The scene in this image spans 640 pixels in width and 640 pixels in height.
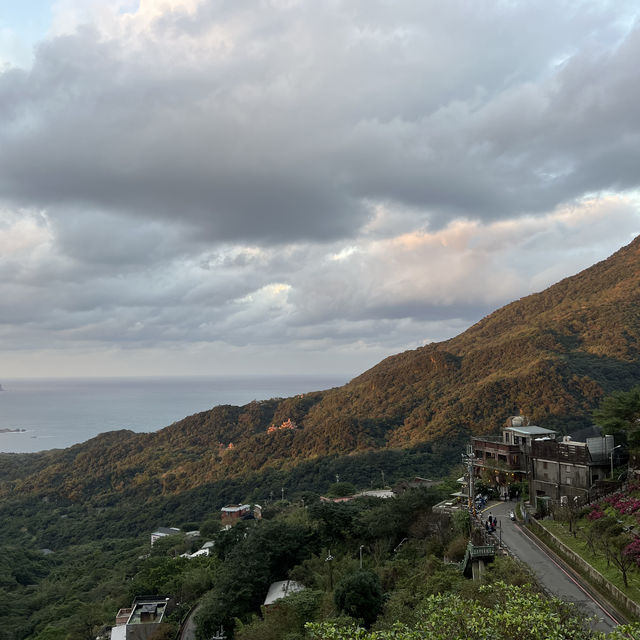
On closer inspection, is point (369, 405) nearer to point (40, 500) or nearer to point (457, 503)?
point (40, 500)

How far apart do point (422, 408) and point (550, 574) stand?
2517 inches

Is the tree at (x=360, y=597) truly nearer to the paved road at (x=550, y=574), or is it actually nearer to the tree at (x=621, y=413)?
the paved road at (x=550, y=574)

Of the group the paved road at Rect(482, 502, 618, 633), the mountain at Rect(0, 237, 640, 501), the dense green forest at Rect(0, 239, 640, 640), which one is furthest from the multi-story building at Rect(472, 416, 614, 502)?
the mountain at Rect(0, 237, 640, 501)

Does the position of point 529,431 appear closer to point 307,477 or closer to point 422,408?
point 307,477

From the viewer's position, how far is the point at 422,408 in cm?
8200

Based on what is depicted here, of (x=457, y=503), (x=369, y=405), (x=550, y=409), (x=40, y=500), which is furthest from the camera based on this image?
(x=369, y=405)

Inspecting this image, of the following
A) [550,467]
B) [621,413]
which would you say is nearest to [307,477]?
[550,467]

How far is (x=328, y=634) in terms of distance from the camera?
978 centimetres

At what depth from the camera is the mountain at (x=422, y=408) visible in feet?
225

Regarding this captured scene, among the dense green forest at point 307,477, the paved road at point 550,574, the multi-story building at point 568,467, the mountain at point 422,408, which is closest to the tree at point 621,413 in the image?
the multi-story building at point 568,467

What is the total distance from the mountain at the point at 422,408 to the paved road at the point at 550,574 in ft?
126

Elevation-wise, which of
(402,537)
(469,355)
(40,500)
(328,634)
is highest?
(469,355)

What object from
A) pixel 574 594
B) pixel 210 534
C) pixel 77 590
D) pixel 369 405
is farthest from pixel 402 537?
pixel 369 405

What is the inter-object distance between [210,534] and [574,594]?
129ft
